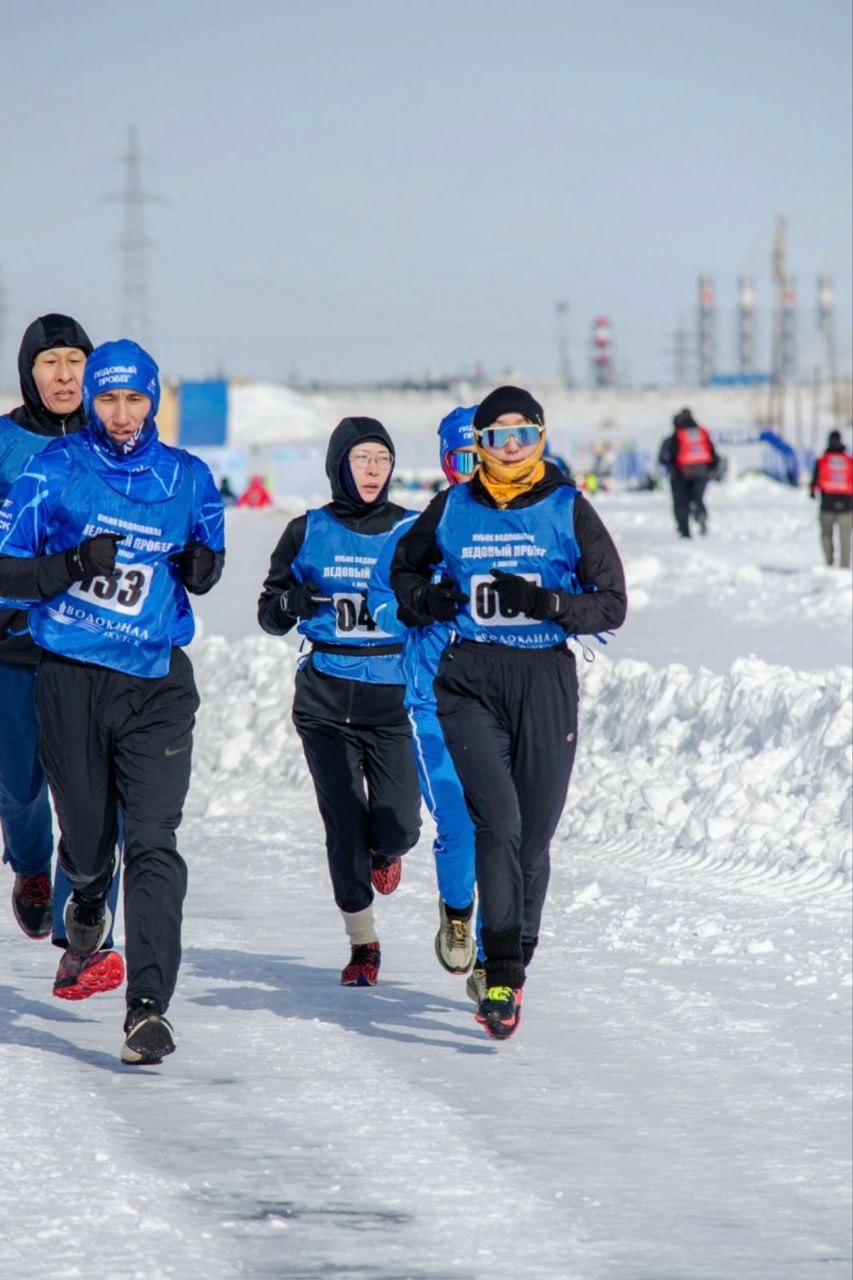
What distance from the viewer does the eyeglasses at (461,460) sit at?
7.13 m

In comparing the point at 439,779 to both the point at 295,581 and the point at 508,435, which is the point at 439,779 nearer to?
the point at 295,581

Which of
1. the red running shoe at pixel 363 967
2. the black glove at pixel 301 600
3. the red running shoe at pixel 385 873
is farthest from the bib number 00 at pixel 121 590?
the red running shoe at pixel 363 967

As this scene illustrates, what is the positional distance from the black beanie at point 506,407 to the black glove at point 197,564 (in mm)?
930

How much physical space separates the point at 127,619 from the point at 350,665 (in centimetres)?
141

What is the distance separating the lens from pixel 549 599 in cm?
560

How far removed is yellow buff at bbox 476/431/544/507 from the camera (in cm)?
575

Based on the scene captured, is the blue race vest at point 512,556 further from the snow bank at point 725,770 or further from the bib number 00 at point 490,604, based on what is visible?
the snow bank at point 725,770

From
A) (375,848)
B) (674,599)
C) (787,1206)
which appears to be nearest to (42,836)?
(375,848)

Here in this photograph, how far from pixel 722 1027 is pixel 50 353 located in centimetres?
298

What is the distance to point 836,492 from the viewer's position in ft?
75.8

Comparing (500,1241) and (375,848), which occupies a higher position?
(375,848)

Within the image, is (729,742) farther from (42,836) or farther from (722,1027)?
(42,836)

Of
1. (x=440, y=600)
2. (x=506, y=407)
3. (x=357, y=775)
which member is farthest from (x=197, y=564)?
(x=357, y=775)

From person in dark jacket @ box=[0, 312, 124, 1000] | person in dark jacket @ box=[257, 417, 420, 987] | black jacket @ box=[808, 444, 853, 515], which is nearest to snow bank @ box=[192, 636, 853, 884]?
person in dark jacket @ box=[257, 417, 420, 987]
